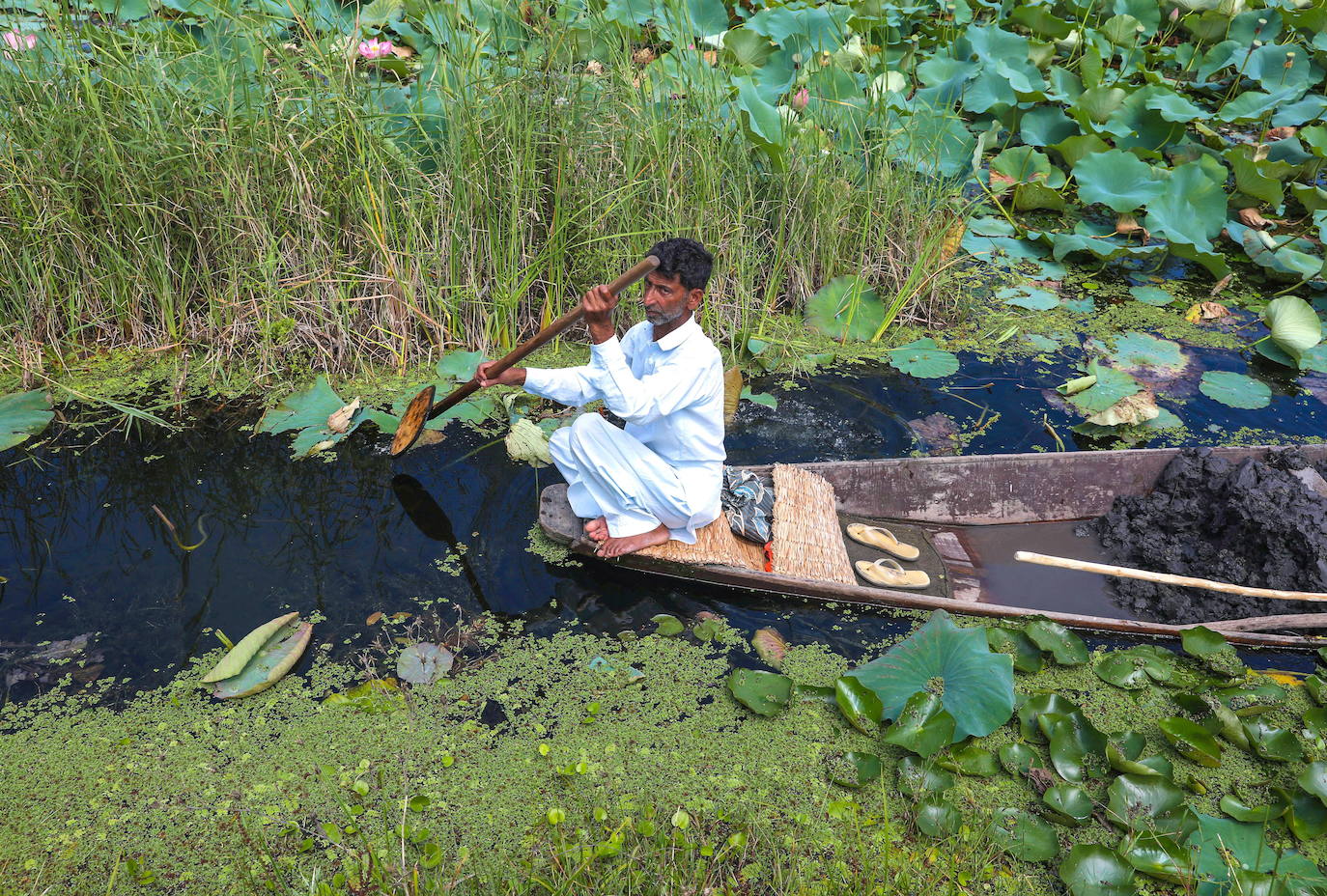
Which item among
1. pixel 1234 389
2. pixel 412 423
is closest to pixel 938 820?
pixel 412 423

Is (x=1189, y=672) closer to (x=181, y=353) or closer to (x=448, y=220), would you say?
(x=448, y=220)

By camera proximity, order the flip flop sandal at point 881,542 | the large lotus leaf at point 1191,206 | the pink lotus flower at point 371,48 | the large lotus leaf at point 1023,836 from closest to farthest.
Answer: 1. the large lotus leaf at point 1023,836
2. the flip flop sandal at point 881,542
3. the pink lotus flower at point 371,48
4. the large lotus leaf at point 1191,206

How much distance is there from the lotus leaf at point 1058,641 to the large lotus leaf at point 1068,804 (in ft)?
1.78

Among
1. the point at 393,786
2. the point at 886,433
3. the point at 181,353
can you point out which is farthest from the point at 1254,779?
the point at 181,353

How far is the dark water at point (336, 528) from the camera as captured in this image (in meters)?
3.12

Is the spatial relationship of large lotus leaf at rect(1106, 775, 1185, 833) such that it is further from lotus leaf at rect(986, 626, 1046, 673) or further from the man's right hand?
the man's right hand

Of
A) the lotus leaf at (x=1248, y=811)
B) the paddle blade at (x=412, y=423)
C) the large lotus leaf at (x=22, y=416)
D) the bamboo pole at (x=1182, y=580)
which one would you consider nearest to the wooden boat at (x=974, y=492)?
the bamboo pole at (x=1182, y=580)

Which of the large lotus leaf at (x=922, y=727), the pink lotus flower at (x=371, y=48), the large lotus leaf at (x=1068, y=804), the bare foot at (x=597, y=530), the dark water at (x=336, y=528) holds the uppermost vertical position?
the pink lotus flower at (x=371, y=48)

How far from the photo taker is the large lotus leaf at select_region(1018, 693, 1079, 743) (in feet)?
8.71

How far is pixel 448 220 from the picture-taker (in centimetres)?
433

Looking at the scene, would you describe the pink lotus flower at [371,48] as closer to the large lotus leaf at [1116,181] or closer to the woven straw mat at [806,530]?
the woven straw mat at [806,530]

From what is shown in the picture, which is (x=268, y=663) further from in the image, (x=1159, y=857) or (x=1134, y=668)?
(x=1134, y=668)

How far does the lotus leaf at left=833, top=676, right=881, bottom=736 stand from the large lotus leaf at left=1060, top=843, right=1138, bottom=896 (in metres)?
0.59

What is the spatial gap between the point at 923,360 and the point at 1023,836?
2.72m
